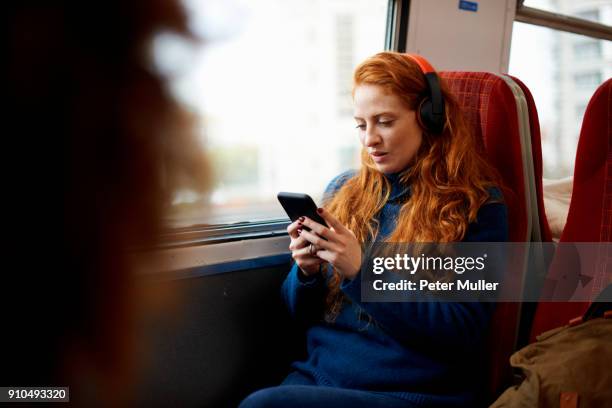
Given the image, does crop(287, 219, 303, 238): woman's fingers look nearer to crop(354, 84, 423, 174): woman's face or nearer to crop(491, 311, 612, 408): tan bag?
crop(354, 84, 423, 174): woman's face

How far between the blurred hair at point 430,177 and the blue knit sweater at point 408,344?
37 mm

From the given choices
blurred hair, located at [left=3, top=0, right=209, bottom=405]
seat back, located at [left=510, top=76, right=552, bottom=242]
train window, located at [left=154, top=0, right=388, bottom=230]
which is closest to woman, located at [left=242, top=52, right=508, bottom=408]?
seat back, located at [left=510, top=76, right=552, bottom=242]

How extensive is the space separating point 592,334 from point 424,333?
0.33m

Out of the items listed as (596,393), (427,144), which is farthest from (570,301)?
(427,144)

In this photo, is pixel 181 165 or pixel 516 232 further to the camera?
pixel 516 232

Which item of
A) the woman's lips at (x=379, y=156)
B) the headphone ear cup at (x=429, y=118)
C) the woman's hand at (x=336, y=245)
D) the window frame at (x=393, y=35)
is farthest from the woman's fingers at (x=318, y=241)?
the headphone ear cup at (x=429, y=118)

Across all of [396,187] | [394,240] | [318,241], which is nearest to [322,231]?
[318,241]

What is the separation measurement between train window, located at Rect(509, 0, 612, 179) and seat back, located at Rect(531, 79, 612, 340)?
5.26 feet

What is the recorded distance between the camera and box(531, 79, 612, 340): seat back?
50.9 inches

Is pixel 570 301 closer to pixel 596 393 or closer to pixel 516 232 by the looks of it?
pixel 516 232

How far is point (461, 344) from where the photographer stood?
1195 mm

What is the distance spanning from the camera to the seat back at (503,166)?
1.40 meters

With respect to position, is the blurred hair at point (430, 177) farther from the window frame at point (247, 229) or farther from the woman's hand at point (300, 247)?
the window frame at point (247, 229)

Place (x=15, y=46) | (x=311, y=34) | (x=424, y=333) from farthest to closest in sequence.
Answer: (x=424, y=333)
(x=311, y=34)
(x=15, y=46)
